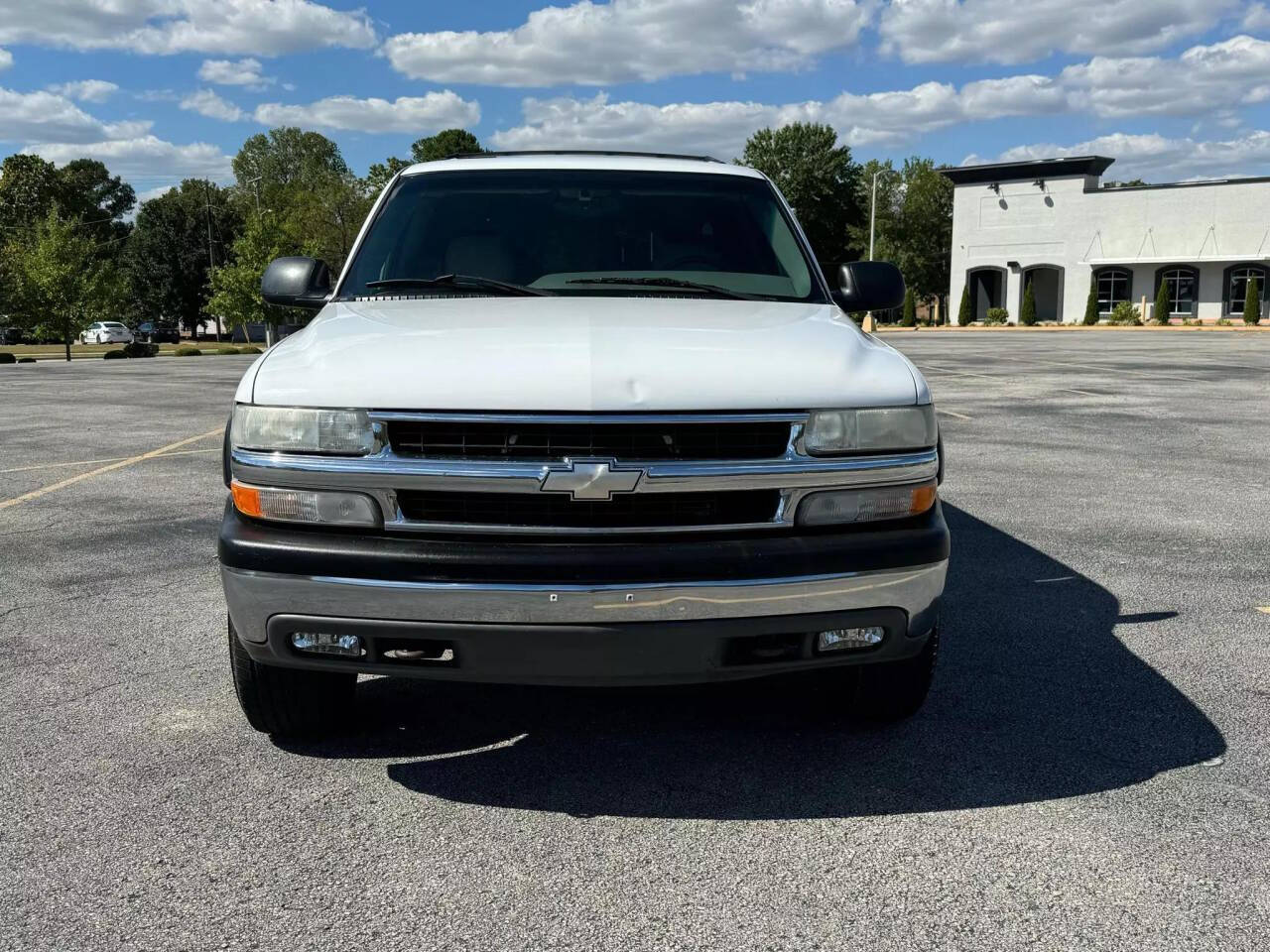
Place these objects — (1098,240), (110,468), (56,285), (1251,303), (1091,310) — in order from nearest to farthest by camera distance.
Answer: (110,468), (56,285), (1251,303), (1091,310), (1098,240)

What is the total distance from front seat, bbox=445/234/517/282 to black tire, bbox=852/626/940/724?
199 cm

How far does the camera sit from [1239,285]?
164 ft

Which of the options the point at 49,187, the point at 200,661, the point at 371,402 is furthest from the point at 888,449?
the point at 49,187

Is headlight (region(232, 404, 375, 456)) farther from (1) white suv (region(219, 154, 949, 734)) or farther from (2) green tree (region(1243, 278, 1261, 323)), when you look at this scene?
(2) green tree (region(1243, 278, 1261, 323))

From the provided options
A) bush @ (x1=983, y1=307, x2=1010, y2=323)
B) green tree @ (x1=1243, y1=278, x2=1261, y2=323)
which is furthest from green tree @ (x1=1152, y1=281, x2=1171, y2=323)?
bush @ (x1=983, y1=307, x2=1010, y2=323)

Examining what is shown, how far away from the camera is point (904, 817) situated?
3135 mm

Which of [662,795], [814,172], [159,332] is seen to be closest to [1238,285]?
[814,172]

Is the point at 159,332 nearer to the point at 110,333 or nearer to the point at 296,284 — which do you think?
the point at 110,333

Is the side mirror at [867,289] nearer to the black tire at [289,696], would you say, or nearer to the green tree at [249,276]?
the black tire at [289,696]

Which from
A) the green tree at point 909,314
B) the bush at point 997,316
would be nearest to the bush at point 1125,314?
the bush at point 997,316

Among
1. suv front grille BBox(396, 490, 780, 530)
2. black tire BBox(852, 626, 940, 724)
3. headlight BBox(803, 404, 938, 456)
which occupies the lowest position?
black tire BBox(852, 626, 940, 724)

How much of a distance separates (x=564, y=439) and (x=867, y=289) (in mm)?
2019

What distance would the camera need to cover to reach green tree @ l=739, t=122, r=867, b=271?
2948 inches

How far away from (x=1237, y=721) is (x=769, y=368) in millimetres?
2134
